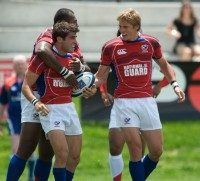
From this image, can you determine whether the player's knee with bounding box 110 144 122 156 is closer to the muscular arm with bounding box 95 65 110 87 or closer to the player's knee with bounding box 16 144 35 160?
the muscular arm with bounding box 95 65 110 87

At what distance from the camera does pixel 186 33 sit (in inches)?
735

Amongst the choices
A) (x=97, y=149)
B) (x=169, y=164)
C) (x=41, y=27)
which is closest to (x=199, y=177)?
(x=169, y=164)

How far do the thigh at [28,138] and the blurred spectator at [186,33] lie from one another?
872 centimetres

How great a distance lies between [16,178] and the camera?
10.2m

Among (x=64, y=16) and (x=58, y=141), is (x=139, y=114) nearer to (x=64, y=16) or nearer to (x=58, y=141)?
(x=58, y=141)

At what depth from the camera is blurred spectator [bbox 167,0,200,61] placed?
18.5 meters

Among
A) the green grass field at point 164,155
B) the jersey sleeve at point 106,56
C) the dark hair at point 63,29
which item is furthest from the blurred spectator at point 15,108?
the dark hair at point 63,29

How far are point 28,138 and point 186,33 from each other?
9069mm

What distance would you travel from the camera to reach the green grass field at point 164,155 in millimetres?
14328

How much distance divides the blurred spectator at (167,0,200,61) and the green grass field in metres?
2.23

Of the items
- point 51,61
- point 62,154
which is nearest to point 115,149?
point 62,154

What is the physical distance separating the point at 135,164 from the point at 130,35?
145cm

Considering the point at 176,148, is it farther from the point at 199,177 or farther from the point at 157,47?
the point at 157,47

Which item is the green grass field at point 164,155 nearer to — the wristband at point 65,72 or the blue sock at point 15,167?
the blue sock at point 15,167
